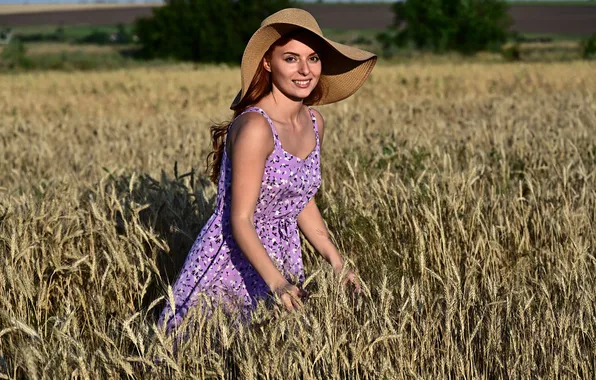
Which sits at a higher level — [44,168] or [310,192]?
[310,192]

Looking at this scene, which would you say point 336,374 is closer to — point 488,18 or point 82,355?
point 82,355

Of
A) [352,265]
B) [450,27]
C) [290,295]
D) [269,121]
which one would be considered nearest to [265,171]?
[269,121]

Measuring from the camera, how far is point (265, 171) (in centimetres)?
A: 298

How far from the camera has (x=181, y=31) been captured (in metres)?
30.5

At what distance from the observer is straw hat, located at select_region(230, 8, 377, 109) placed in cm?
291

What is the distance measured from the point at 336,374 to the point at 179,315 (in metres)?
0.81

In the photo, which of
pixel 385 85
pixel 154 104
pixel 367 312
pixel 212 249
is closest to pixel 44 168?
pixel 212 249

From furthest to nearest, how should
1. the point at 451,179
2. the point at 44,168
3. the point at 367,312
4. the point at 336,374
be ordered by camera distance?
the point at 44,168 < the point at 451,179 < the point at 367,312 < the point at 336,374

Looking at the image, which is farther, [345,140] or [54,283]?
[345,140]

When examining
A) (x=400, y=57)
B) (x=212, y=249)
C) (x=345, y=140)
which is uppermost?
(x=212, y=249)

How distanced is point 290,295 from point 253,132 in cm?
56

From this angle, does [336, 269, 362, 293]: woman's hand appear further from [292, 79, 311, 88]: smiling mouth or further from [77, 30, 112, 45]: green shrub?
[77, 30, 112, 45]: green shrub

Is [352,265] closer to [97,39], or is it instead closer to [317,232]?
[317,232]

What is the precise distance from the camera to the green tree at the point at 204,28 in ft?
95.9
